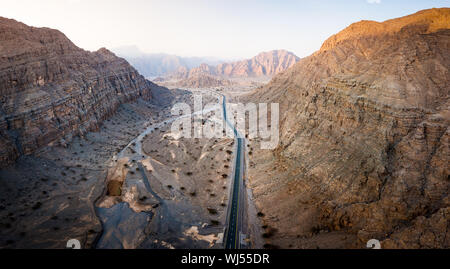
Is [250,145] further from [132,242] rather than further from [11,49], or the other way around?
[11,49]

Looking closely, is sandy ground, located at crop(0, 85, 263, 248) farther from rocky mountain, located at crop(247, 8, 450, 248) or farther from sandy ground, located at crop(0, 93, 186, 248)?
rocky mountain, located at crop(247, 8, 450, 248)

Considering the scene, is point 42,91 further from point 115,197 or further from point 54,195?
point 115,197

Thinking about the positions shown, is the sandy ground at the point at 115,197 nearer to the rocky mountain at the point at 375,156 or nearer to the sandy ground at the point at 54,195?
the sandy ground at the point at 54,195

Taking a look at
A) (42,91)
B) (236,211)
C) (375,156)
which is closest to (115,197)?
(236,211)

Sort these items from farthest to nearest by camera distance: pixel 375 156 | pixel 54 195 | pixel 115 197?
pixel 115 197, pixel 54 195, pixel 375 156

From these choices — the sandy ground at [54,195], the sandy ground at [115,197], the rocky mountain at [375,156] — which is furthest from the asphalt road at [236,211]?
the sandy ground at [54,195]
